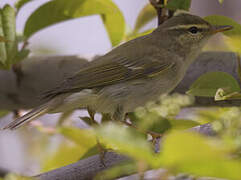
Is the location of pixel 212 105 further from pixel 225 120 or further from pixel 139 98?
pixel 225 120

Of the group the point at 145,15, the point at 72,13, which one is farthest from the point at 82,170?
the point at 145,15

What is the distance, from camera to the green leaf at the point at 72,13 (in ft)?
8.30

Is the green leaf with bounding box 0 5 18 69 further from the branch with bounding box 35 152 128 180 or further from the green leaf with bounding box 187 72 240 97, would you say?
the green leaf with bounding box 187 72 240 97

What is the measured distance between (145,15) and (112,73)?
506 millimetres

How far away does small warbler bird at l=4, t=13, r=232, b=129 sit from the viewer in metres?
2.51

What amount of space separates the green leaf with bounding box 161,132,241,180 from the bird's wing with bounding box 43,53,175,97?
1853 mm

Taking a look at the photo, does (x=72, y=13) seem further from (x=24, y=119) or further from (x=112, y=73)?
(x=24, y=119)

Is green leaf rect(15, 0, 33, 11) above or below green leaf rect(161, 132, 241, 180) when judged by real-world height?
below

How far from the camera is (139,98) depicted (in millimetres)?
2658

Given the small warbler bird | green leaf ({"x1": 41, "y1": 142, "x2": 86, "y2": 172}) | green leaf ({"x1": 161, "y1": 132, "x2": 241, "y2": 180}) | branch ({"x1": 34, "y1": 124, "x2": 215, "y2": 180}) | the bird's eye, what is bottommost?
green leaf ({"x1": 41, "y1": 142, "x2": 86, "y2": 172})

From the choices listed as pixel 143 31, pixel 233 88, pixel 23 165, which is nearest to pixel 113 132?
pixel 233 88

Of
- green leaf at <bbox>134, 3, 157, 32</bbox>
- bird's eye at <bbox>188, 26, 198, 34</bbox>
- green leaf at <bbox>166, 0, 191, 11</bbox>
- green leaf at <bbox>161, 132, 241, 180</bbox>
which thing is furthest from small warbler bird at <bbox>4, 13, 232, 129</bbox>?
green leaf at <bbox>161, 132, 241, 180</bbox>

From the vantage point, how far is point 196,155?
2.08 feet

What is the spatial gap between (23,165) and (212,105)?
1609 mm
